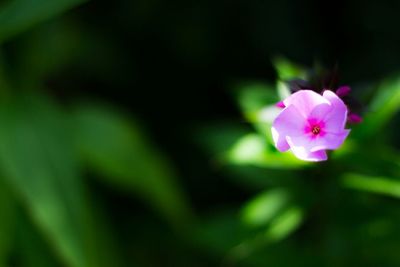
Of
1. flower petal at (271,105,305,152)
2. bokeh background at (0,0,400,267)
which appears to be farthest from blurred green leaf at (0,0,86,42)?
flower petal at (271,105,305,152)

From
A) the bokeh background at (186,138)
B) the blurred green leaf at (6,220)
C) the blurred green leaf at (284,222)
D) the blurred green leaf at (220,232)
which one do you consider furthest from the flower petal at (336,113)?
the blurred green leaf at (6,220)

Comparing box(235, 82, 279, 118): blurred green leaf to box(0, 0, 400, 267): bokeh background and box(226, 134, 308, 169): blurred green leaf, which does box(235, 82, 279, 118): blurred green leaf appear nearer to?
box(0, 0, 400, 267): bokeh background

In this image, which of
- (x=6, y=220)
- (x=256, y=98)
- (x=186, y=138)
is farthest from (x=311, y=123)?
(x=186, y=138)

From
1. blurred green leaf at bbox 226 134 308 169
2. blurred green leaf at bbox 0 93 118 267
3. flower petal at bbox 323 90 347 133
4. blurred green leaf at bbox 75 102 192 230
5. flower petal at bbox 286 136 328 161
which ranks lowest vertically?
flower petal at bbox 286 136 328 161

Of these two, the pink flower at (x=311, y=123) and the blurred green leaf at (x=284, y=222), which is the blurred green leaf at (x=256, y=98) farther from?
the pink flower at (x=311, y=123)

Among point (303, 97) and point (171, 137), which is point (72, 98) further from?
point (303, 97)

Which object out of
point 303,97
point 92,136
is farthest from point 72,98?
point 303,97

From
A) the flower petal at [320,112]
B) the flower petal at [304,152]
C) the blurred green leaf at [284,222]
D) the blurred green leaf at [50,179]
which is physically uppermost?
the blurred green leaf at [50,179]
